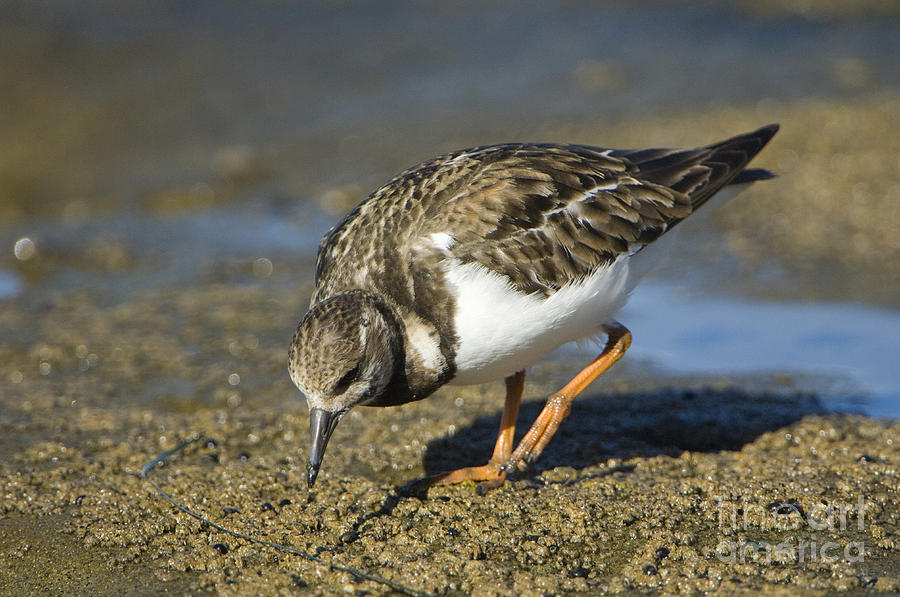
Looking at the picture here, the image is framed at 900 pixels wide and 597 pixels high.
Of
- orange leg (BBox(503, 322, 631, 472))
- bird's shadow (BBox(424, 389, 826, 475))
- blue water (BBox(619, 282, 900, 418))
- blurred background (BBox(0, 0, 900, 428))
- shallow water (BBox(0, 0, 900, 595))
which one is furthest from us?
blurred background (BBox(0, 0, 900, 428))

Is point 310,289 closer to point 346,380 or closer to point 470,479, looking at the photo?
point 470,479

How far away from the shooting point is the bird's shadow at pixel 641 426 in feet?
14.4

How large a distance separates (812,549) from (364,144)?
643 centimetres

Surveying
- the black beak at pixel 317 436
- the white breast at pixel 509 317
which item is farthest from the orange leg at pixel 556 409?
the black beak at pixel 317 436

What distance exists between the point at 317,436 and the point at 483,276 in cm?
87

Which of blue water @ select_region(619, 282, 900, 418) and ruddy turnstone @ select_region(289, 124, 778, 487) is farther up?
ruddy turnstone @ select_region(289, 124, 778, 487)

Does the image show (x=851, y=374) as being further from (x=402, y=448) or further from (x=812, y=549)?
(x=402, y=448)

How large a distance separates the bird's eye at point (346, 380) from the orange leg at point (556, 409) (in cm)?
87

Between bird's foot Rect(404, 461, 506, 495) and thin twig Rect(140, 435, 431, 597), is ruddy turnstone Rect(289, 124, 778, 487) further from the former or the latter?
thin twig Rect(140, 435, 431, 597)

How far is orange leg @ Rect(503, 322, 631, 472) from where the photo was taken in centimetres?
414

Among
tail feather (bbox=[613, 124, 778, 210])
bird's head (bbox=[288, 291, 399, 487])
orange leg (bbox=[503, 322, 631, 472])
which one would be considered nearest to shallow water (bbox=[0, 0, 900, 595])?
orange leg (bbox=[503, 322, 631, 472])

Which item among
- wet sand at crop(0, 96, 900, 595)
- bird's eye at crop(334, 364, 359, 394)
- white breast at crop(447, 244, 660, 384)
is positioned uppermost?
white breast at crop(447, 244, 660, 384)

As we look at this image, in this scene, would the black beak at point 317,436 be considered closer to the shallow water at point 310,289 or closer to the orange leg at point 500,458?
the shallow water at point 310,289

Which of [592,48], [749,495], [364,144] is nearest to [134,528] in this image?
[749,495]
